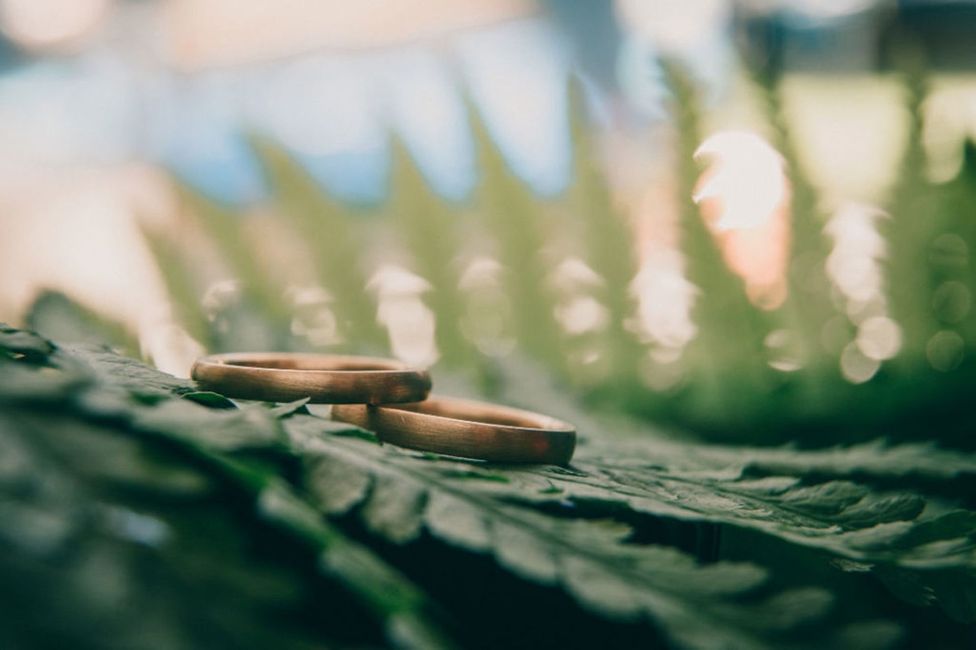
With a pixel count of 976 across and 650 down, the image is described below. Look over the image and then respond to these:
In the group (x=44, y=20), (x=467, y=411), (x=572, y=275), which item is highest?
(x=44, y=20)

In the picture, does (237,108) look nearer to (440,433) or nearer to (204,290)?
(204,290)

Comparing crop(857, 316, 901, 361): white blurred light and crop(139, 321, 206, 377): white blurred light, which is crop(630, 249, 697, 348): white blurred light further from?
crop(139, 321, 206, 377): white blurred light

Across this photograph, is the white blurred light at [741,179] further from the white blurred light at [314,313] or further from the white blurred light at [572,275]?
the white blurred light at [314,313]

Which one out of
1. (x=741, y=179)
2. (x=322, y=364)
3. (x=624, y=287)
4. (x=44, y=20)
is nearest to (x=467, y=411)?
(x=322, y=364)

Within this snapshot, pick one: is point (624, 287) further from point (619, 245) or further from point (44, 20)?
point (44, 20)

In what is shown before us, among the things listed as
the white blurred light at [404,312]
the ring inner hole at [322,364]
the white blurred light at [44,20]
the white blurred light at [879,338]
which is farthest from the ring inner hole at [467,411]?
the white blurred light at [44,20]

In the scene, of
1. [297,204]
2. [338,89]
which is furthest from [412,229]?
[338,89]

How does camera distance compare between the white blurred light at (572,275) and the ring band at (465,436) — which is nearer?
the ring band at (465,436)
